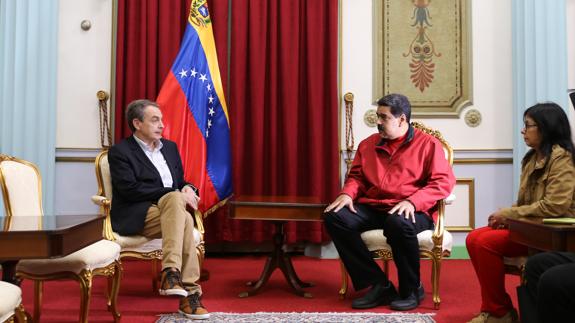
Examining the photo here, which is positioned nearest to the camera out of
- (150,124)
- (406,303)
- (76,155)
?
(406,303)

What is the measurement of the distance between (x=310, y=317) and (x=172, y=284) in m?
0.73

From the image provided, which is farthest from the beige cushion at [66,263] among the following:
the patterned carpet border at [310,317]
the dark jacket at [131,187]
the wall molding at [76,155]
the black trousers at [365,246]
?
the wall molding at [76,155]

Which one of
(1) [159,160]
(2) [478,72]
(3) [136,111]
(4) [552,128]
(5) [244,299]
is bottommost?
(5) [244,299]

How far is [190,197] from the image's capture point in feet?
11.2

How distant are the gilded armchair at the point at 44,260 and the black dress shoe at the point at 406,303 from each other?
147 centimetres

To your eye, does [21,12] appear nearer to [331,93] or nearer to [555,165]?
[331,93]

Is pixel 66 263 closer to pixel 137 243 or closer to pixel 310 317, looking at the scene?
pixel 137 243

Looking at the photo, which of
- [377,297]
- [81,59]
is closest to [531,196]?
[377,297]

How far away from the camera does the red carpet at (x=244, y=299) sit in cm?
316

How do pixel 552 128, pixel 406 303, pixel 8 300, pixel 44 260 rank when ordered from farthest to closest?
pixel 406 303
pixel 552 128
pixel 44 260
pixel 8 300

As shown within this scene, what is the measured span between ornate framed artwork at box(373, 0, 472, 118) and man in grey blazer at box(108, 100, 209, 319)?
212cm

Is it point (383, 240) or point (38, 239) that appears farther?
point (383, 240)

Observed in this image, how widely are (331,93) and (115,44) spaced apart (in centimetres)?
188

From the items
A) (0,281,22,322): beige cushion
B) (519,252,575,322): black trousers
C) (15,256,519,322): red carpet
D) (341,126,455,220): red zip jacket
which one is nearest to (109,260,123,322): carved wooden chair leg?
(15,256,519,322): red carpet
